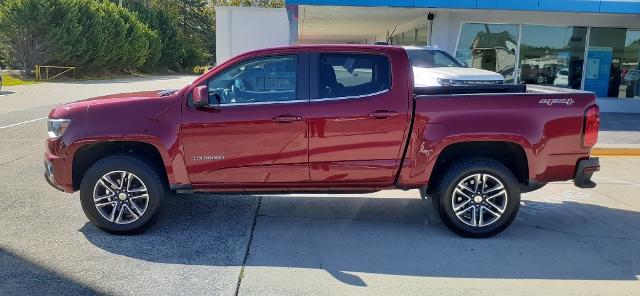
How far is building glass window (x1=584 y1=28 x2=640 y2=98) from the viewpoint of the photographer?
1552 centimetres

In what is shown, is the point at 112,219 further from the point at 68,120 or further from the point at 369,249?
the point at 369,249

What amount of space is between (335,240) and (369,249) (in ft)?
1.23

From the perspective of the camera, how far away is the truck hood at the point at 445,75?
8670 mm

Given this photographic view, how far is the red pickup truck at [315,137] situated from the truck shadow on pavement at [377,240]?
34cm

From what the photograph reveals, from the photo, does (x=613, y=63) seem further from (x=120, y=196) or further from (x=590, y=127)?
(x=120, y=196)

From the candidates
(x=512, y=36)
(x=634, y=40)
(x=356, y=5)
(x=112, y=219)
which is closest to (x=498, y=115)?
(x=112, y=219)

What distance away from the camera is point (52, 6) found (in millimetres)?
33250

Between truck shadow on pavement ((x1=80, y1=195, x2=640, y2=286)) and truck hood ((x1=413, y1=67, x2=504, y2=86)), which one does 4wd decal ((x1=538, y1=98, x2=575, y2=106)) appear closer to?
truck shadow on pavement ((x1=80, y1=195, x2=640, y2=286))

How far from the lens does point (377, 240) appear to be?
4844 millimetres

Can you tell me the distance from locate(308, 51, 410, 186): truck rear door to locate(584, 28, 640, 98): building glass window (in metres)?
13.4

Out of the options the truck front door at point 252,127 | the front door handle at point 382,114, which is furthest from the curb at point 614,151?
the truck front door at point 252,127

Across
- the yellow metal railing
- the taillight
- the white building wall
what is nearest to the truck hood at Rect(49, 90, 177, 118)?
the taillight

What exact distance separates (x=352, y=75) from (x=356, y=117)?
46 centimetres

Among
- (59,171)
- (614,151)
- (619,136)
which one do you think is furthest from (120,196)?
(619,136)
